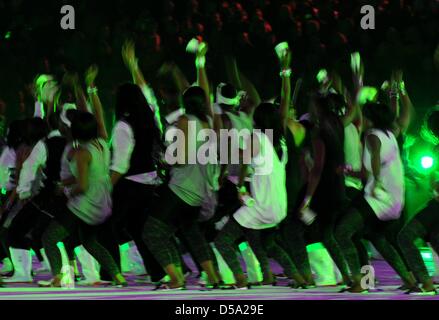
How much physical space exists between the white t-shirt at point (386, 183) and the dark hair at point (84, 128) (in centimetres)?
237

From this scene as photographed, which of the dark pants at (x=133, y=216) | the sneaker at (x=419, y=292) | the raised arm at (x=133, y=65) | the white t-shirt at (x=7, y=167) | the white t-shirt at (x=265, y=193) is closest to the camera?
the sneaker at (x=419, y=292)

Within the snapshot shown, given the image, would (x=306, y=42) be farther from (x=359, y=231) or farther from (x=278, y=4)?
(x=359, y=231)

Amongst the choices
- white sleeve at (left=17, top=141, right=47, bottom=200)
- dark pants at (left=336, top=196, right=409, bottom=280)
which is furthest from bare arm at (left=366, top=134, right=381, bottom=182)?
white sleeve at (left=17, top=141, right=47, bottom=200)

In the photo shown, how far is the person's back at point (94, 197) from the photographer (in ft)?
37.7

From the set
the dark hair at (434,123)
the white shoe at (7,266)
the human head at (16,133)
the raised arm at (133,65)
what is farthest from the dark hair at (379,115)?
the white shoe at (7,266)

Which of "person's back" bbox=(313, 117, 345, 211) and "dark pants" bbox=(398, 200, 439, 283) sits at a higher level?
"person's back" bbox=(313, 117, 345, 211)

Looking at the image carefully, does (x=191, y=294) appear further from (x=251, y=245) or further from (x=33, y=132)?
(x=33, y=132)

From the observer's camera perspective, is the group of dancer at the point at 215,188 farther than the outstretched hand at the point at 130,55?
No

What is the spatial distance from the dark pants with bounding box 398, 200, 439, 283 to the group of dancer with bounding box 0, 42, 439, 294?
0.04 ft

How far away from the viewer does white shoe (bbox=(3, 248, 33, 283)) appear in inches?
480

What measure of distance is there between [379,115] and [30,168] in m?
3.24

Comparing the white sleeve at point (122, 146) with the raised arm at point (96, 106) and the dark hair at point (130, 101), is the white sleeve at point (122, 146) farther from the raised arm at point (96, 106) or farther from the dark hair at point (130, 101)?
the raised arm at point (96, 106)

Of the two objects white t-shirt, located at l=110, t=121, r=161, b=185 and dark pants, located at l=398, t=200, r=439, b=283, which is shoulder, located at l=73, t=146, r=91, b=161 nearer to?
white t-shirt, located at l=110, t=121, r=161, b=185

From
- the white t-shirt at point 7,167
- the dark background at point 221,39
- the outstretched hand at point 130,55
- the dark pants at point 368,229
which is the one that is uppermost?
the dark background at point 221,39
